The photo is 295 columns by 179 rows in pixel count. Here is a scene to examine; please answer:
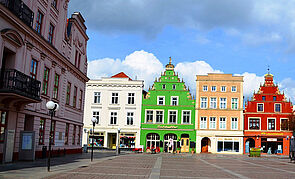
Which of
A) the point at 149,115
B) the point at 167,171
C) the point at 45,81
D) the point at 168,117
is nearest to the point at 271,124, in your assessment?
the point at 168,117

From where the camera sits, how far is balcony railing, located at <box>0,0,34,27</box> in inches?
698

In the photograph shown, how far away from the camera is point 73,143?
109 ft

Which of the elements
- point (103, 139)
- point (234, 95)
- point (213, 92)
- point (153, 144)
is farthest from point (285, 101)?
point (103, 139)

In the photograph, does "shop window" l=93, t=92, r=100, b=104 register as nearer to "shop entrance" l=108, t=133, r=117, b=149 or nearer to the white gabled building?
the white gabled building

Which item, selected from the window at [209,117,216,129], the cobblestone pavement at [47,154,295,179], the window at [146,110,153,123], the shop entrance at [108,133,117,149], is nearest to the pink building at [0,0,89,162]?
the cobblestone pavement at [47,154,295,179]

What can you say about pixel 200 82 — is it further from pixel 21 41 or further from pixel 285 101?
pixel 21 41

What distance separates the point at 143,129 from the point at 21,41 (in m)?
35.9

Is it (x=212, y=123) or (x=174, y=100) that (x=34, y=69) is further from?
(x=212, y=123)

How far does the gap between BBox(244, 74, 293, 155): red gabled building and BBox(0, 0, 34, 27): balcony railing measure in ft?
138

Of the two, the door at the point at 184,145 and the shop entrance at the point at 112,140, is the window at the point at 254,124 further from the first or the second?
the shop entrance at the point at 112,140

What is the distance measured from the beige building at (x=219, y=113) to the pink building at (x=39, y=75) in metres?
24.0

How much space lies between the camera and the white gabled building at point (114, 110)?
54.0 meters

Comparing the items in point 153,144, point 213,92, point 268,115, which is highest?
point 213,92

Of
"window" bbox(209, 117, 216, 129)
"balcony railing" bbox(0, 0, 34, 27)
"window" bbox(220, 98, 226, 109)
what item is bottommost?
"window" bbox(209, 117, 216, 129)
